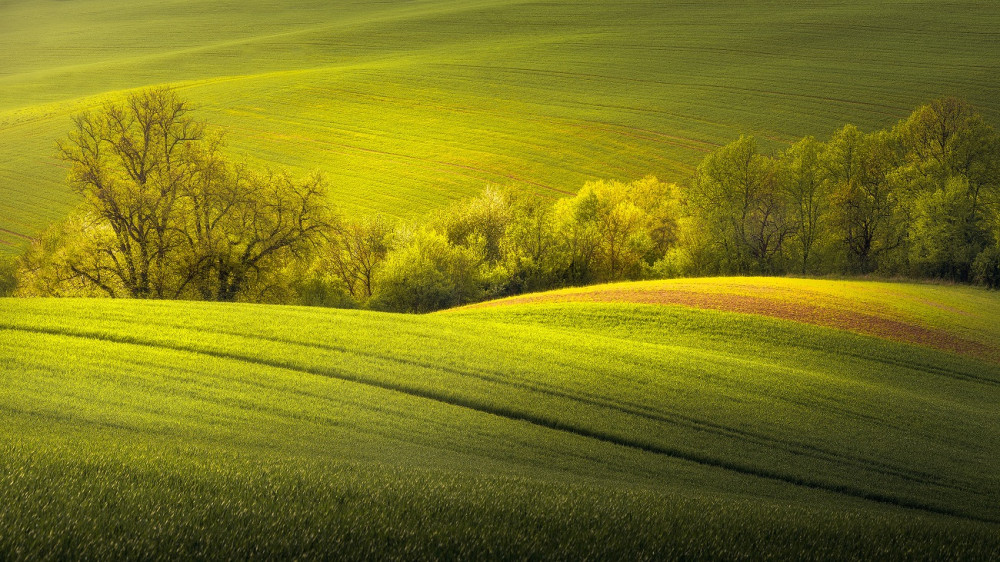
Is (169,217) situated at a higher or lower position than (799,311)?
higher

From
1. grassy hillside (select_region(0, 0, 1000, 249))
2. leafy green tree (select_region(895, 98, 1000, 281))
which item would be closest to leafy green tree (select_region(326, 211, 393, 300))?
grassy hillside (select_region(0, 0, 1000, 249))

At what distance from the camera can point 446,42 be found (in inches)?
4916

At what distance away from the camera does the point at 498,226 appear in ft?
192

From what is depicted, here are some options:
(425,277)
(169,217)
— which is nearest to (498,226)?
(425,277)

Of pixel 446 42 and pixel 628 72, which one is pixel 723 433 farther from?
pixel 446 42

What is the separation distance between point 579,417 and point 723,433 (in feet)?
12.3

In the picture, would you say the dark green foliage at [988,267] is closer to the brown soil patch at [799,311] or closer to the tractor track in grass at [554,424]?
the brown soil patch at [799,311]

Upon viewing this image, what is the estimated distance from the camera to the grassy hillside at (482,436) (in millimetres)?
7980

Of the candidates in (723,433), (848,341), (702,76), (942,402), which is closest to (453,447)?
(723,433)

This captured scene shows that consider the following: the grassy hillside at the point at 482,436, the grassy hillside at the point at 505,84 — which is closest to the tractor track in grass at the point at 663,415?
the grassy hillside at the point at 482,436

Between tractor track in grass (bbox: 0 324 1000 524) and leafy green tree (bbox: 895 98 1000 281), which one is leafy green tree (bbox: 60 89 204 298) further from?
leafy green tree (bbox: 895 98 1000 281)

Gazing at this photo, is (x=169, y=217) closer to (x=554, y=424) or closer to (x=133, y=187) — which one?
(x=133, y=187)

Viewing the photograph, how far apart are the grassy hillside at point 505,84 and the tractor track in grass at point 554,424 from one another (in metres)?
51.4

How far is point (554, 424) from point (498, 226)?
4138 cm
